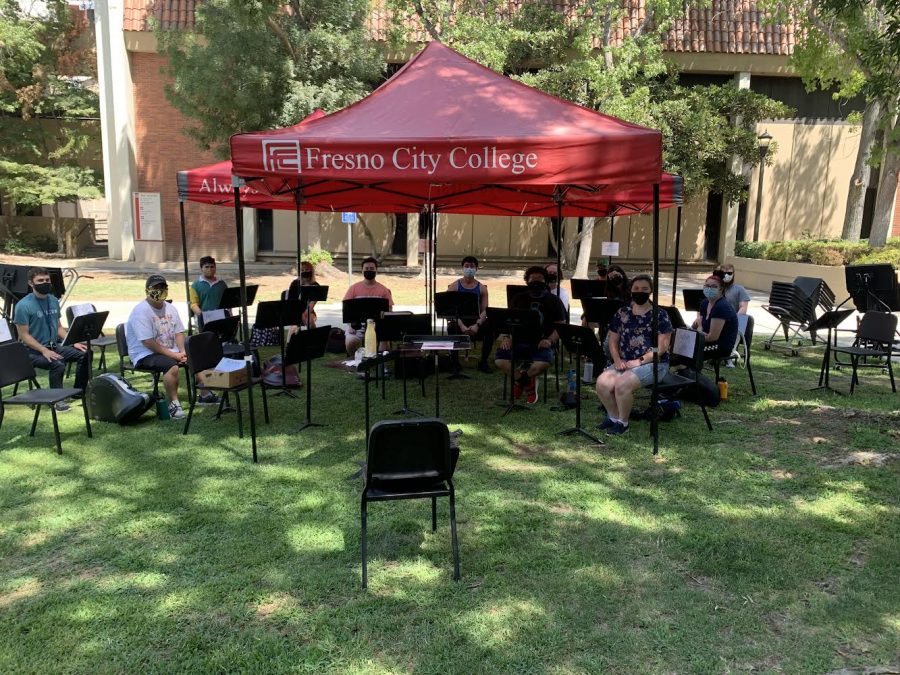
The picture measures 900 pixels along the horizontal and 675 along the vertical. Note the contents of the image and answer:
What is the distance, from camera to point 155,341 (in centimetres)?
705

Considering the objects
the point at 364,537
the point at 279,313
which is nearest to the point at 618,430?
the point at 364,537

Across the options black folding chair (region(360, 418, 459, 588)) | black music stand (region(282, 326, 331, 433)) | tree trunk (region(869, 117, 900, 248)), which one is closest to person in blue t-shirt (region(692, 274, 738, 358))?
black music stand (region(282, 326, 331, 433))

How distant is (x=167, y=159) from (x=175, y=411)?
20490mm

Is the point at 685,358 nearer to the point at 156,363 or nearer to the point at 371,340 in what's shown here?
the point at 371,340

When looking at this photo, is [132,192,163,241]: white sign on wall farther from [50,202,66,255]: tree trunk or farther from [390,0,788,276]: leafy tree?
[390,0,788,276]: leafy tree

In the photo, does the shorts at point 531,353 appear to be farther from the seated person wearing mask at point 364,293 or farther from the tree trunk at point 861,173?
the tree trunk at point 861,173

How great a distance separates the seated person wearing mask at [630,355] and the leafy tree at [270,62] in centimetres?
1327

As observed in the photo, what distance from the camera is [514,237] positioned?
2625 cm

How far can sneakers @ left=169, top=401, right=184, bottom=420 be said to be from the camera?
7.07 m

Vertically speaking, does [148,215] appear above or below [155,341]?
above

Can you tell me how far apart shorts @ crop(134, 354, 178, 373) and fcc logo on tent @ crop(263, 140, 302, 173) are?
Answer: 116 inches

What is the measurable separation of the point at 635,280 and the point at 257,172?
12.2ft

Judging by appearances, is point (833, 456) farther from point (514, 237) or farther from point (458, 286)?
point (514, 237)

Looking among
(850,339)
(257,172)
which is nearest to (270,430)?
(257,172)
